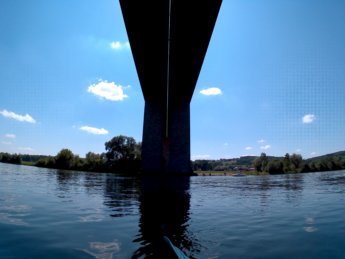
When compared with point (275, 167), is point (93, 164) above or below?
above

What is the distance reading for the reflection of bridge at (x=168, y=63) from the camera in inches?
603

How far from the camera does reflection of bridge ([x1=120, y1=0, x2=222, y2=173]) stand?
15322 millimetres

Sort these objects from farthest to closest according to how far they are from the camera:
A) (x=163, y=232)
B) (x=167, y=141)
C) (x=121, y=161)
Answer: (x=121, y=161) → (x=167, y=141) → (x=163, y=232)

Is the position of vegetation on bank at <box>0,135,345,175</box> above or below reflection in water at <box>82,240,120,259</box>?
above

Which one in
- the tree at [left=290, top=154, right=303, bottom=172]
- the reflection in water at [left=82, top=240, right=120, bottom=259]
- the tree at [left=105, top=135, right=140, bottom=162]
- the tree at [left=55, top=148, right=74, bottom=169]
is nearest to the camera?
the reflection in water at [left=82, top=240, right=120, bottom=259]

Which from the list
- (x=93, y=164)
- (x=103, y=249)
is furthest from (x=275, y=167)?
(x=103, y=249)

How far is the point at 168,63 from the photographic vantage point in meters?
23.8

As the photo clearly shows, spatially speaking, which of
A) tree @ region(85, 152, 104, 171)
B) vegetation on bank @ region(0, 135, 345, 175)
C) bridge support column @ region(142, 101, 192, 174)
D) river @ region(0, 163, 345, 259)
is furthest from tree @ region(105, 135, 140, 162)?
river @ region(0, 163, 345, 259)

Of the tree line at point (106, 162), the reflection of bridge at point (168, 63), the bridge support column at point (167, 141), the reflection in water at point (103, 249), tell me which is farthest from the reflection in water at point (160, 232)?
the tree line at point (106, 162)

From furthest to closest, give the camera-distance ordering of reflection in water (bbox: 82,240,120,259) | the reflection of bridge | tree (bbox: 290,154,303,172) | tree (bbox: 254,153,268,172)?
tree (bbox: 254,153,268,172) < tree (bbox: 290,154,303,172) < the reflection of bridge < reflection in water (bbox: 82,240,120,259)

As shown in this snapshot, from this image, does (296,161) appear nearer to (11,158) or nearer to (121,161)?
(121,161)

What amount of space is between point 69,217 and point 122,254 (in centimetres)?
308

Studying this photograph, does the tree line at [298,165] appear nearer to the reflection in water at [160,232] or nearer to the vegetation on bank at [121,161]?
the vegetation on bank at [121,161]

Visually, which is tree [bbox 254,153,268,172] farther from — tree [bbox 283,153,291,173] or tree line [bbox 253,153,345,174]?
tree [bbox 283,153,291,173]
